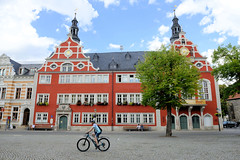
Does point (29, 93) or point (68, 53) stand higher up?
point (68, 53)

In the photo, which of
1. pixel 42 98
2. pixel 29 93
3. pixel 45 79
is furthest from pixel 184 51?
pixel 29 93

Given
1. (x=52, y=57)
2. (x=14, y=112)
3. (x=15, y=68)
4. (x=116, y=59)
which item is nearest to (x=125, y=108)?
(x=116, y=59)

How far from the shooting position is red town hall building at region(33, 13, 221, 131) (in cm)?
3159

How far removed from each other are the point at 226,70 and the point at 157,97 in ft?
27.7

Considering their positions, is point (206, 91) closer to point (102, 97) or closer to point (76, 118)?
point (102, 97)

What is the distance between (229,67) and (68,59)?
26.0 metres

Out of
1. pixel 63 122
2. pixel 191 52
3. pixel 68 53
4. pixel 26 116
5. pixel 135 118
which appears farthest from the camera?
pixel 26 116

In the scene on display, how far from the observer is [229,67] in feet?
67.8

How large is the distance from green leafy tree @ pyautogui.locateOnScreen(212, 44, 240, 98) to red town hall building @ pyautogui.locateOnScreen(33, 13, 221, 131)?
9249mm

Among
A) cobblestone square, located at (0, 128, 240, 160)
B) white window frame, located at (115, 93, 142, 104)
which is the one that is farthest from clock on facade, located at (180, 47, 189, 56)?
cobblestone square, located at (0, 128, 240, 160)

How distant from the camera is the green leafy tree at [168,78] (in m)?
19.7

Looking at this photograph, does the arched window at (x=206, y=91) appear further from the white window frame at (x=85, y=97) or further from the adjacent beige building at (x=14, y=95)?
the adjacent beige building at (x=14, y=95)

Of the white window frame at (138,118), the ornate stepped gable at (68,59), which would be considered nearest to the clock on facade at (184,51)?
the white window frame at (138,118)

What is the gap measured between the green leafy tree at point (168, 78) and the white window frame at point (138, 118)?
1122 centimetres
